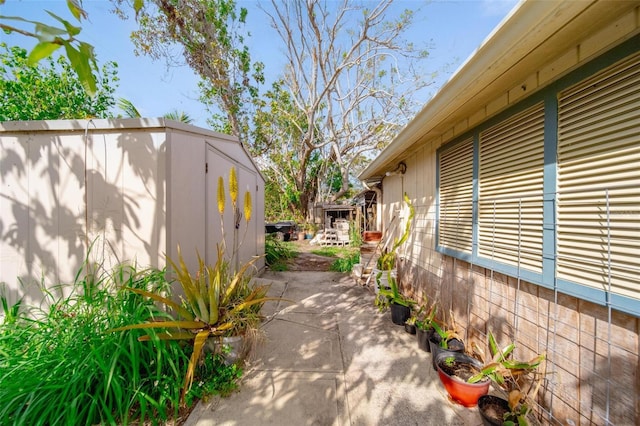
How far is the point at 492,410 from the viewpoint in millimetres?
1605

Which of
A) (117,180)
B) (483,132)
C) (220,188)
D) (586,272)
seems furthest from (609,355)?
(117,180)

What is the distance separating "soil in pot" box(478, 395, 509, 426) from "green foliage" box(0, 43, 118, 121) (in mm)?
9876

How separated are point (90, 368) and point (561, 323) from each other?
3354 millimetres

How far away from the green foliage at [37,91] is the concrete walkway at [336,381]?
844 cm

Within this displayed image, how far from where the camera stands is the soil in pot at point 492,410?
4.92ft

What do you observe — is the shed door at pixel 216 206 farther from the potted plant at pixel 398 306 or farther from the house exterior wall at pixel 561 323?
the house exterior wall at pixel 561 323

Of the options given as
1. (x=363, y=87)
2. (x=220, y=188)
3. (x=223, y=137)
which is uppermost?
(x=363, y=87)

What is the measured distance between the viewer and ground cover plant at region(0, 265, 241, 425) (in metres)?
1.53

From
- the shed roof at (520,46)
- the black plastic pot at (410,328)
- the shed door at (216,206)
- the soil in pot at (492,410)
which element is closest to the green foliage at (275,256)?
the shed door at (216,206)

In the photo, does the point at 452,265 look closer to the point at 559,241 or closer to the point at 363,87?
the point at 559,241

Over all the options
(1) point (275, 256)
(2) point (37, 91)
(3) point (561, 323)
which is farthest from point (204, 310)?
(2) point (37, 91)

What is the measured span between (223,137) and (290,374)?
10.6 ft

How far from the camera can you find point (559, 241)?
1.59 metres

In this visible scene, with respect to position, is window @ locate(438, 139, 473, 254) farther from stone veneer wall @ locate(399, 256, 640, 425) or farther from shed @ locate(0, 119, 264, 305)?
shed @ locate(0, 119, 264, 305)
